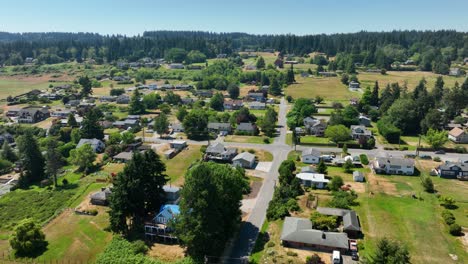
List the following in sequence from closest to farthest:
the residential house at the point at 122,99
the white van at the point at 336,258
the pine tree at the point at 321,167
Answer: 1. the white van at the point at 336,258
2. the pine tree at the point at 321,167
3. the residential house at the point at 122,99

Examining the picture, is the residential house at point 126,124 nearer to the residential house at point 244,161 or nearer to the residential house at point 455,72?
the residential house at point 244,161

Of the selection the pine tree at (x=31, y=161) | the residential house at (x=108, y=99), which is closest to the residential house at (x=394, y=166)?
the pine tree at (x=31, y=161)

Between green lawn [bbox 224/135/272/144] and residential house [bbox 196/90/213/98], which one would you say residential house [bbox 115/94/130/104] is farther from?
green lawn [bbox 224/135/272/144]

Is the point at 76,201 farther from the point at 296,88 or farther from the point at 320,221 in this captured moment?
the point at 296,88

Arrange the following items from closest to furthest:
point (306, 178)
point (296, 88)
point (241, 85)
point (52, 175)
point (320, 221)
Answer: point (320, 221)
point (306, 178)
point (52, 175)
point (296, 88)
point (241, 85)

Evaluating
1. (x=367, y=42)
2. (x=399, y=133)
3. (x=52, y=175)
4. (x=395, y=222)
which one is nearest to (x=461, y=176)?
(x=399, y=133)

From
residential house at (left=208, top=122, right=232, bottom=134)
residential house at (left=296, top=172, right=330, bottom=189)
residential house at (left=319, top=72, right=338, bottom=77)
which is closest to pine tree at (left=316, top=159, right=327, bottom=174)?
residential house at (left=296, top=172, right=330, bottom=189)

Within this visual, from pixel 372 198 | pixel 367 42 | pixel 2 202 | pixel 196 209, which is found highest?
pixel 367 42
